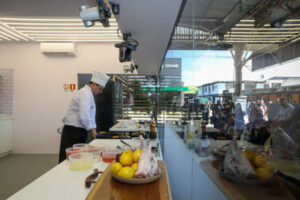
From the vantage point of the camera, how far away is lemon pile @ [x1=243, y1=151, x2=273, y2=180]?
44 cm

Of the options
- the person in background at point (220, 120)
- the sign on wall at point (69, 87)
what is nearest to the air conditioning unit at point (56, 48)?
the sign on wall at point (69, 87)

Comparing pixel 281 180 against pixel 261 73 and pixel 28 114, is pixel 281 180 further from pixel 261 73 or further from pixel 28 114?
pixel 28 114

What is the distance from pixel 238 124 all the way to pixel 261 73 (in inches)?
7.4

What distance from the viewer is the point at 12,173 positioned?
11.9 ft

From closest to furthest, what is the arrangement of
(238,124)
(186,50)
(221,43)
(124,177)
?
(238,124) < (221,43) < (124,177) < (186,50)

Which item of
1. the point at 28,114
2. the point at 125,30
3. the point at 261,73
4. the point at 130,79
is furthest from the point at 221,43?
the point at 28,114

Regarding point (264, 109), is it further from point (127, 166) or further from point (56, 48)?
point (56, 48)

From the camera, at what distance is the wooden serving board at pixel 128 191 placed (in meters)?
0.84

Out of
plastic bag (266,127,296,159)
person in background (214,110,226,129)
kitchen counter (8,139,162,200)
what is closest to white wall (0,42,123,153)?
kitchen counter (8,139,162,200)

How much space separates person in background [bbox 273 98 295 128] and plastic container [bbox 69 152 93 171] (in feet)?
4.08

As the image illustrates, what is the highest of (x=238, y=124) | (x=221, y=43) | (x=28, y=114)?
(x=221, y=43)

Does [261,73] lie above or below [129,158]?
above

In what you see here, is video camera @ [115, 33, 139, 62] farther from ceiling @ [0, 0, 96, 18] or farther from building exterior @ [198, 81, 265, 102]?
building exterior @ [198, 81, 265, 102]

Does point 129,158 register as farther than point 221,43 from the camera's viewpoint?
Yes
